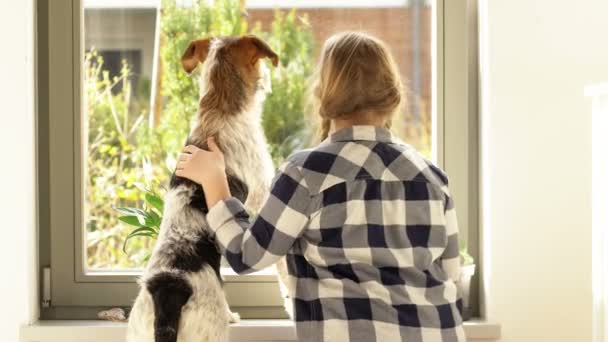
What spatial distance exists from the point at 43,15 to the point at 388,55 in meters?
1.23

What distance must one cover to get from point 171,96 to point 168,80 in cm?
5

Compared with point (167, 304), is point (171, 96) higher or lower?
higher

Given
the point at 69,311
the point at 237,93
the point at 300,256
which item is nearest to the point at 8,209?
the point at 69,311

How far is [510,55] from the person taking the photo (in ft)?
7.67

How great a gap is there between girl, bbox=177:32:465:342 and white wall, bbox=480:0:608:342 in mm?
715

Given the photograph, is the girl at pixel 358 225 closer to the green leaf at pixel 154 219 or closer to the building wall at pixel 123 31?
the green leaf at pixel 154 219

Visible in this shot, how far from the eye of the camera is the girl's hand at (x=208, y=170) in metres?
1.75

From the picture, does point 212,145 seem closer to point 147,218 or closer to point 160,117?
point 147,218

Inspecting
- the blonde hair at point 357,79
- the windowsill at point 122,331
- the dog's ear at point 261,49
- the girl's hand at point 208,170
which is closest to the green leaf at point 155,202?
the windowsill at point 122,331

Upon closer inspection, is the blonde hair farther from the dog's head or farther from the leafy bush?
the leafy bush

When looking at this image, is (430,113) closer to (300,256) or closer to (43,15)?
(300,256)

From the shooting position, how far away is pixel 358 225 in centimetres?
160

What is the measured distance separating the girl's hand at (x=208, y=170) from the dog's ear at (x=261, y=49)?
9.7 inches

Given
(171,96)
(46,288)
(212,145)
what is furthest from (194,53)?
(46,288)
